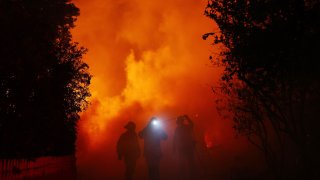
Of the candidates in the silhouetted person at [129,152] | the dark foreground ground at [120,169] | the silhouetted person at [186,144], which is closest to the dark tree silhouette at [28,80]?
the dark foreground ground at [120,169]

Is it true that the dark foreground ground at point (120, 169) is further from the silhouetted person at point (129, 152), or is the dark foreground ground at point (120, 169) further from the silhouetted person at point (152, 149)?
the silhouetted person at point (152, 149)

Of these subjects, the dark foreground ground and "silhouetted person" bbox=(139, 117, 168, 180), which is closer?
the dark foreground ground

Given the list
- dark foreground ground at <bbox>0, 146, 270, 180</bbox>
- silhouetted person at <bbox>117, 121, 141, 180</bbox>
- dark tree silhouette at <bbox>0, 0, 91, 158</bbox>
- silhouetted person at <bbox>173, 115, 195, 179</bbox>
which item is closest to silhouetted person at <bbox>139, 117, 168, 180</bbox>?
silhouetted person at <bbox>117, 121, 141, 180</bbox>

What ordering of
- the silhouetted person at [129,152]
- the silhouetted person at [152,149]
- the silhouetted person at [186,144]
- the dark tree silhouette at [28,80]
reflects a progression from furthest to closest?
1. the silhouetted person at [186,144]
2. the silhouetted person at [152,149]
3. the silhouetted person at [129,152]
4. the dark tree silhouette at [28,80]

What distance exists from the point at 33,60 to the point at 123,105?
4238 cm

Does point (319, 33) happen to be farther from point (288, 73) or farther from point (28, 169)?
point (28, 169)

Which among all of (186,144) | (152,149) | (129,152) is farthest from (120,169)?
(129,152)

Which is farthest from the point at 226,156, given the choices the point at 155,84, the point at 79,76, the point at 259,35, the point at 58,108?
the point at 155,84

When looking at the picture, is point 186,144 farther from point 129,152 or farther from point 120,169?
point 120,169

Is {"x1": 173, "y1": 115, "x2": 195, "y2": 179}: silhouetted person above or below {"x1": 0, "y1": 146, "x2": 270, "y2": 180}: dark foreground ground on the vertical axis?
above

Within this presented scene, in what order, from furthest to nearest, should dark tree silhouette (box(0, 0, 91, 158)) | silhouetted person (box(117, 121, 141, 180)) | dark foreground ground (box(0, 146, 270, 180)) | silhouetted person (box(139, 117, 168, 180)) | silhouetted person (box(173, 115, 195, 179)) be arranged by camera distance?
silhouetted person (box(173, 115, 195, 179)), silhouetted person (box(139, 117, 168, 180)), silhouetted person (box(117, 121, 141, 180)), dark tree silhouette (box(0, 0, 91, 158)), dark foreground ground (box(0, 146, 270, 180))

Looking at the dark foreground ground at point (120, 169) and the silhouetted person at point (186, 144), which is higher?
the silhouetted person at point (186, 144)

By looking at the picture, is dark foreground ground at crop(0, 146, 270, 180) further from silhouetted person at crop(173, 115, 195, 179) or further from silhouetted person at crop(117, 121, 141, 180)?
silhouetted person at crop(117, 121, 141, 180)

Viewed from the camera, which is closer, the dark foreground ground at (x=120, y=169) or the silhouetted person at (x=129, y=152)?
the dark foreground ground at (x=120, y=169)
